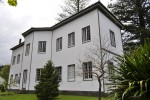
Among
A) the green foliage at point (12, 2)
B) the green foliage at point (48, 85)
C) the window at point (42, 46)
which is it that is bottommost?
the green foliage at point (48, 85)

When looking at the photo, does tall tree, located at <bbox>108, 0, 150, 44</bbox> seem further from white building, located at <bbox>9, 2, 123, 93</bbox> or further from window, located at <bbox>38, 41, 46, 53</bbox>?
window, located at <bbox>38, 41, 46, 53</bbox>

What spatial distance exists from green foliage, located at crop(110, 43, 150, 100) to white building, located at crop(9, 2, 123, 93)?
9.06 m

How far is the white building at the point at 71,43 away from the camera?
16391mm

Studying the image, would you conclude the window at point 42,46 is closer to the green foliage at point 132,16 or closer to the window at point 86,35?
the window at point 86,35

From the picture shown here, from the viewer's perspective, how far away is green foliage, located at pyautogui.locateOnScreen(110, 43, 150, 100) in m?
4.75

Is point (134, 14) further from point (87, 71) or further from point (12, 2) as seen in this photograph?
point (12, 2)

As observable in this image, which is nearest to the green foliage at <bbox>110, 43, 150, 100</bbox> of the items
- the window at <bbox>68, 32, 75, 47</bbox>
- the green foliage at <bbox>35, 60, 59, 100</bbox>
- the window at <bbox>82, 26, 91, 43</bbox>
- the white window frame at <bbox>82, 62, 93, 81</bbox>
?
the green foliage at <bbox>35, 60, 59, 100</bbox>

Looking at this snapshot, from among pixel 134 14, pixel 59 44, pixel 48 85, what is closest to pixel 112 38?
pixel 59 44

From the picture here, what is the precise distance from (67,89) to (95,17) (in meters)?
8.69

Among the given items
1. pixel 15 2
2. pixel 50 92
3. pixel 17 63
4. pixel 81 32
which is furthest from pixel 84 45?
pixel 17 63

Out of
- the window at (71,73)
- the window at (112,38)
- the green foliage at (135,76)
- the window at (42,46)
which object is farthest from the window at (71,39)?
the green foliage at (135,76)

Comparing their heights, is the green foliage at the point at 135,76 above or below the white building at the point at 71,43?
below

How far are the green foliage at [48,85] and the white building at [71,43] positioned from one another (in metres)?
3.36

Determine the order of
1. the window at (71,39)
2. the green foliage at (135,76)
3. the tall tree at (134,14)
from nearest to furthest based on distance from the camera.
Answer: the green foliage at (135,76) → the window at (71,39) → the tall tree at (134,14)
